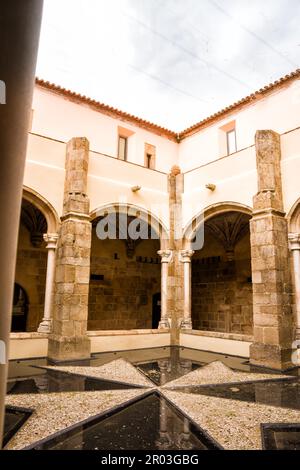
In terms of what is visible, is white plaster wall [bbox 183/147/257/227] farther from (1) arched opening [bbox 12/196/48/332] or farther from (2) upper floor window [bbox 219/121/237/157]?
(1) arched opening [bbox 12/196/48/332]

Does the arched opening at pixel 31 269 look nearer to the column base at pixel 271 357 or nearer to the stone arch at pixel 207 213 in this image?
the stone arch at pixel 207 213

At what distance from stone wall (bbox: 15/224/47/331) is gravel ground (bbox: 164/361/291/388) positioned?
240 inches

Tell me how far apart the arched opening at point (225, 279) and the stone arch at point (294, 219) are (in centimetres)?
343

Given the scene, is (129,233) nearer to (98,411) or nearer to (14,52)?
(98,411)

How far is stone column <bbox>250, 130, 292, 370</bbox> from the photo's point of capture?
6332 mm

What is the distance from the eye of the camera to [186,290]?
891 centimetres

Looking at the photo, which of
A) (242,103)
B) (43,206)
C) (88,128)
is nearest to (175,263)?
(43,206)

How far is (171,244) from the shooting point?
9227mm

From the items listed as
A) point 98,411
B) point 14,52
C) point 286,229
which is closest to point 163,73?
point 14,52

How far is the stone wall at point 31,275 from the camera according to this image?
10.0 metres

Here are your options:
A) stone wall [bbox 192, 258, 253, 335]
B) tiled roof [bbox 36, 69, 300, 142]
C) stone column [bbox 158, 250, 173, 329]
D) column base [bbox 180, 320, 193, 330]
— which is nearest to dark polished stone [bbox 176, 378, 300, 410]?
column base [bbox 180, 320, 193, 330]

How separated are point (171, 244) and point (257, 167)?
3197 millimetres

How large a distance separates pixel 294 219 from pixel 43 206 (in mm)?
5661
